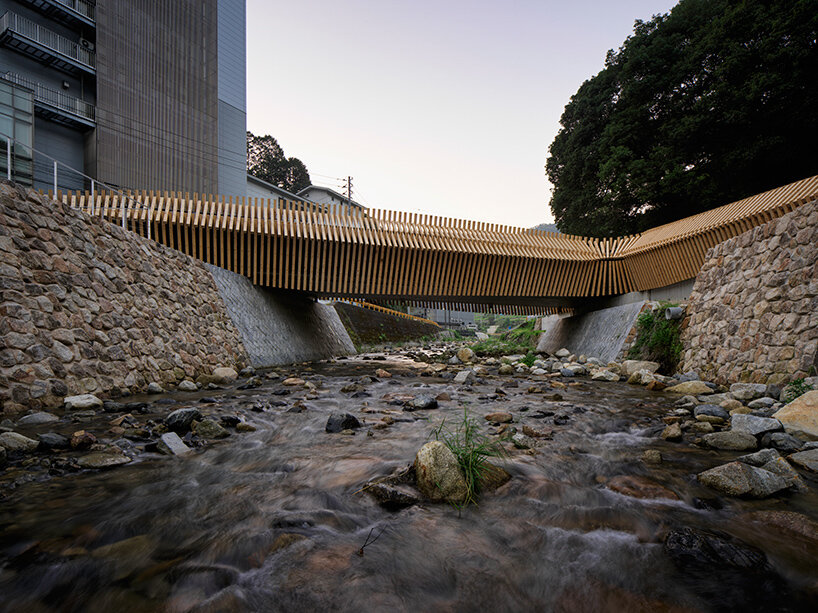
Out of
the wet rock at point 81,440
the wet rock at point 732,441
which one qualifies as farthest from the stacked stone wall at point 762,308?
the wet rock at point 81,440

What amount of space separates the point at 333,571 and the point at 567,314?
49.8 ft

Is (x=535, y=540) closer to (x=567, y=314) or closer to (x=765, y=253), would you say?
(x=765, y=253)

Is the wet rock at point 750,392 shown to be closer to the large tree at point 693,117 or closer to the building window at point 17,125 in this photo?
the large tree at point 693,117

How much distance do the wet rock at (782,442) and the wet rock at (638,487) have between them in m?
1.39

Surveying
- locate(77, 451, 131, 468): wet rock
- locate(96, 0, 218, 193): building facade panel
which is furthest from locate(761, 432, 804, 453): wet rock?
locate(96, 0, 218, 193): building facade panel

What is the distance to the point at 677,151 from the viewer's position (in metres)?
16.6

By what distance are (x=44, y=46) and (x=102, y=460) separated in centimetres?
2086

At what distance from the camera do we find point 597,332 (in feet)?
37.8

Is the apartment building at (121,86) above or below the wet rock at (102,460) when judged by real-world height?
above

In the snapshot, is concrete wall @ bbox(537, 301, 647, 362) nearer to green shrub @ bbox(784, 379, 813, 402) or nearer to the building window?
green shrub @ bbox(784, 379, 813, 402)

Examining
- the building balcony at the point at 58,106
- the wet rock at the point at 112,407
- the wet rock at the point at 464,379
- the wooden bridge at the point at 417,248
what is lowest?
the wet rock at the point at 464,379

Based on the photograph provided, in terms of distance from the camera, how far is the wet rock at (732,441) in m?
3.07

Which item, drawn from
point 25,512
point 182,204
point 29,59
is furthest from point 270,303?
point 29,59

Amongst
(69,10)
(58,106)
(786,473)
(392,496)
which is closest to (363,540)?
(392,496)
